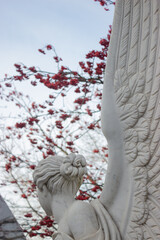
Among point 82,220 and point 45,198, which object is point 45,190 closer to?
point 45,198

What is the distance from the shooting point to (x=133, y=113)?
2.25 metres

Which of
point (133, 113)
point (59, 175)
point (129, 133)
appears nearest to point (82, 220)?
point (59, 175)

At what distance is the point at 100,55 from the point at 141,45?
2.12m

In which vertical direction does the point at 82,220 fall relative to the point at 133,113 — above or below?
below

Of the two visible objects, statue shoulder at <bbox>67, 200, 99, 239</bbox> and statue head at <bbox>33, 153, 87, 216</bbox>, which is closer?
statue shoulder at <bbox>67, 200, 99, 239</bbox>

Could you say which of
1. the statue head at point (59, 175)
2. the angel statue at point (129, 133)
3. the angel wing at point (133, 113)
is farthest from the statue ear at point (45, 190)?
the angel wing at point (133, 113)

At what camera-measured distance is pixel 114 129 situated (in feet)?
7.38

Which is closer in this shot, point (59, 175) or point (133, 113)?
point (133, 113)

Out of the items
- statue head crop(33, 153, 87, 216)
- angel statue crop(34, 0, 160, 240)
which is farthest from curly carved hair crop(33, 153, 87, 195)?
angel statue crop(34, 0, 160, 240)

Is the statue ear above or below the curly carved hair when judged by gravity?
below

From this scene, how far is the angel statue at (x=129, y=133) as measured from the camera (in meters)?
2.19

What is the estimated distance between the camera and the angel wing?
7.20 feet

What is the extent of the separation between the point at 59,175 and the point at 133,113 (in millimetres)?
707

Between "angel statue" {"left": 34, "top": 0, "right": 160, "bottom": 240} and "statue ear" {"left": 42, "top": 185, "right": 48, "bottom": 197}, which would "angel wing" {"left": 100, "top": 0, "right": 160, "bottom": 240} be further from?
"statue ear" {"left": 42, "top": 185, "right": 48, "bottom": 197}
